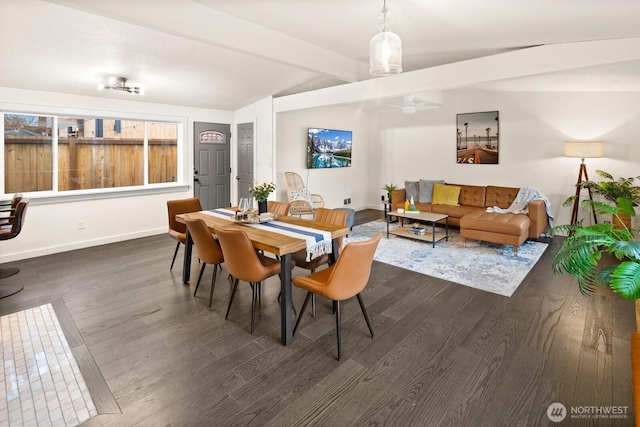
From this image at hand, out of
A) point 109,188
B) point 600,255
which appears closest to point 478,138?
point 600,255

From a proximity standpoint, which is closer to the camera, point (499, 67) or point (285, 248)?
point (285, 248)

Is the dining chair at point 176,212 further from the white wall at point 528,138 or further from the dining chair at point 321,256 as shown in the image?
the white wall at point 528,138

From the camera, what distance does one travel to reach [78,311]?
10.2 feet

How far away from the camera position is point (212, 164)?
22.0 ft

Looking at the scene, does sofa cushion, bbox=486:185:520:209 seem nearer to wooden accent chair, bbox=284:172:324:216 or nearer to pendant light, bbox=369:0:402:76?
wooden accent chair, bbox=284:172:324:216

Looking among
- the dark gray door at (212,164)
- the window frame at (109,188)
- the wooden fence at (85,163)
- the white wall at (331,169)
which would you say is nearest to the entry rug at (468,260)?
the white wall at (331,169)

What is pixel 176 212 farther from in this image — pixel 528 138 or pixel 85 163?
pixel 528 138

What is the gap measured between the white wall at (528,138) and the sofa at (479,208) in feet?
1.60

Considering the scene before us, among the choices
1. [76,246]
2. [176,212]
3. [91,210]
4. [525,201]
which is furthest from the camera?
[525,201]

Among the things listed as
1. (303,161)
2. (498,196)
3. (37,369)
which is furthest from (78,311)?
(498,196)

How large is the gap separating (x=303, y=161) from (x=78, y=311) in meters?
5.03

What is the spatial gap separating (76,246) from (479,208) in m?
6.60

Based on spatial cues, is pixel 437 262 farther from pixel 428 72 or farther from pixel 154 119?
pixel 154 119

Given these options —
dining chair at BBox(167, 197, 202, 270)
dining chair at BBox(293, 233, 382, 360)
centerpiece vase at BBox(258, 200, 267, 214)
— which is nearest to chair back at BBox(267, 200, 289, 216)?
centerpiece vase at BBox(258, 200, 267, 214)
